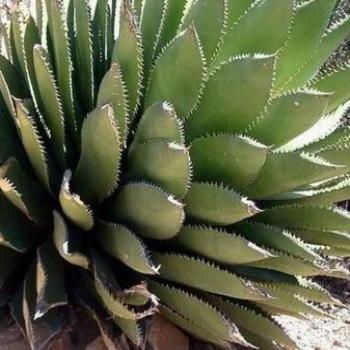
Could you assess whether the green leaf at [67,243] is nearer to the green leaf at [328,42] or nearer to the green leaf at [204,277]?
the green leaf at [204,277]

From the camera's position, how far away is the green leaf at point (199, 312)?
8.29 feet

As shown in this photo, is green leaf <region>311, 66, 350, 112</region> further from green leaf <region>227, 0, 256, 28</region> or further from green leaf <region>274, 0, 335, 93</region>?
green leaf <region>227, 0, 256, 28</region>

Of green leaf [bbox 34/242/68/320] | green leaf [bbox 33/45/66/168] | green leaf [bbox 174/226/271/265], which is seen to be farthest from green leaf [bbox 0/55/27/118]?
green leaf [bbox 174/226/271/265]

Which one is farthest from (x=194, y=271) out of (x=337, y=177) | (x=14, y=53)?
(x=14, y=53)

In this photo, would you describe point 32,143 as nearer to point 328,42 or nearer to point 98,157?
point 98,157

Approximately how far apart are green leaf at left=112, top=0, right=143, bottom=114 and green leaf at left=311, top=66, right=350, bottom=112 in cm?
64

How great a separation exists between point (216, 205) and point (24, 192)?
0.62 m

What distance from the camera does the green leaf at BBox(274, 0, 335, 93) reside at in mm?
2820

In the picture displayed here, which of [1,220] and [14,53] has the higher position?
[14,53]

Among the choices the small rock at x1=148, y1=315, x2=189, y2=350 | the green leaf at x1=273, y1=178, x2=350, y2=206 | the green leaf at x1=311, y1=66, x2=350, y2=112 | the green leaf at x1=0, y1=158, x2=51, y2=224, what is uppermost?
the green leaf at x1=311, y1=66, x2=350, y2=112

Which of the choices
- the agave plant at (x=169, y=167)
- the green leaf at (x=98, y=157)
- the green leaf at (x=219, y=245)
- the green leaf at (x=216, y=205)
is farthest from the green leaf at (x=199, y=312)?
the green leaf at (x=98, y=157)

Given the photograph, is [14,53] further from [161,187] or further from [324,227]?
[324,227]

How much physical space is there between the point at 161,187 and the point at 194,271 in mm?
283

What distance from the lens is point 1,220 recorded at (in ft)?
8.56
